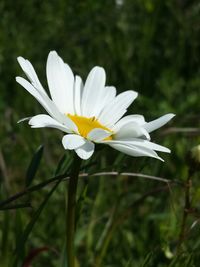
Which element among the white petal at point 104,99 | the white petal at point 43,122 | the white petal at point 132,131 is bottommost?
the white petal at point 132,131

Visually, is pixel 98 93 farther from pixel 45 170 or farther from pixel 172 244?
pixel 45 170

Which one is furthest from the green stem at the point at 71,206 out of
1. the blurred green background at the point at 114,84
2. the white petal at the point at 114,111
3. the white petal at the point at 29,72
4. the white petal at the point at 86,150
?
the blurred green background at the point at 114,84

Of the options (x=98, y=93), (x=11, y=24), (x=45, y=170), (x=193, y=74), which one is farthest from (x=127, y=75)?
(x=98, y=93)

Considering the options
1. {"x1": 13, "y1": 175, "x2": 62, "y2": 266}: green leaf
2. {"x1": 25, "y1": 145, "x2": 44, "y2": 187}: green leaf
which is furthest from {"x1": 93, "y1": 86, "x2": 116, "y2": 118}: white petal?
{"x1": 13, "y1": 175, "x2": 62, "y2": 266}: green leaf

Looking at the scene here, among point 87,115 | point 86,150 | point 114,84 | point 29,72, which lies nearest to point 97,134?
point 86,150

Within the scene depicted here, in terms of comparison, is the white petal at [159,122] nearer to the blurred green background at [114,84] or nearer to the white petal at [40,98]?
the white petal at [40,98]

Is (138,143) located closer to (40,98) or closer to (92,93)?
(40,98)

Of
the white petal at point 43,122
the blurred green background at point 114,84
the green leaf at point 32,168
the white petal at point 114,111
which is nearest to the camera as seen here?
the white petal at point 43,122

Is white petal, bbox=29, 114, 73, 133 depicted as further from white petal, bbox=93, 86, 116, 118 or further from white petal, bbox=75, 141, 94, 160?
white petal, bbox=93, 86, 116, 118
